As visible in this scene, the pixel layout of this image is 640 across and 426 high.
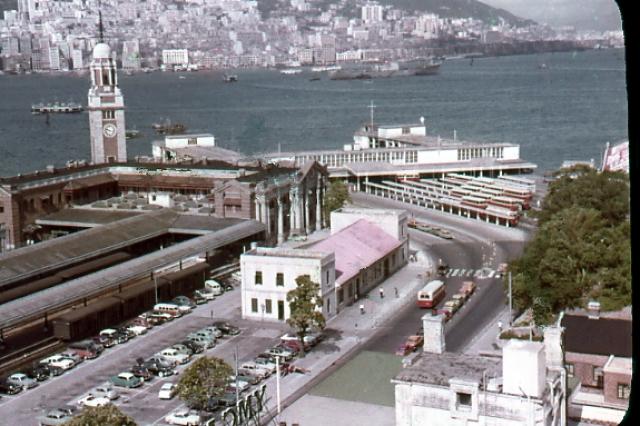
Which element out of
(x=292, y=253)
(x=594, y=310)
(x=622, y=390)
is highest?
(x=292, y=253)

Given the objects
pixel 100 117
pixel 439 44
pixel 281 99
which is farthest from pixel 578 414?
pixel 439 44

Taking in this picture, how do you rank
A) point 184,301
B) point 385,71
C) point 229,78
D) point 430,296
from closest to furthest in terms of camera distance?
point 430,296 < point 184,301 < point 229,78 < point 385,71

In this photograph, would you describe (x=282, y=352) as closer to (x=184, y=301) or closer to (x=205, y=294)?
(x=184, y=301)

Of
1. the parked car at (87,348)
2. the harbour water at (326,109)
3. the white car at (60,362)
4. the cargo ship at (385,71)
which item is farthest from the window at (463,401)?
the cargo ship at (385,71)

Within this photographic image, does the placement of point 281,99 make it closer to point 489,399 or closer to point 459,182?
point 459,182

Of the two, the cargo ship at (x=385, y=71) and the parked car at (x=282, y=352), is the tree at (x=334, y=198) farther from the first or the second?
the cargo ship at (x=385, y=71)

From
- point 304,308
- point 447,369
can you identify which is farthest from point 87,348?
point 447,369

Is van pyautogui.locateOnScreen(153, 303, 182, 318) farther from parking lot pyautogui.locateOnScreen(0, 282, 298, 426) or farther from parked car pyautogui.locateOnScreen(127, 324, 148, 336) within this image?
parked car pyautogui.locateOnScreen(127, 324, 148, 336)
